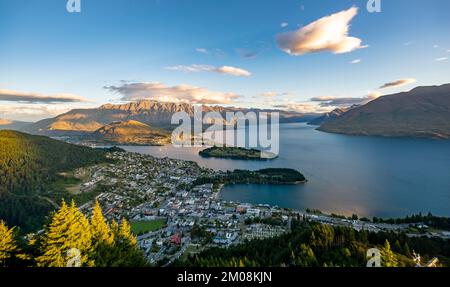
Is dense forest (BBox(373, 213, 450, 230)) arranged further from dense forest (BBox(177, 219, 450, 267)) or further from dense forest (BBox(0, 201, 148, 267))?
dense forest (BBox(0, 201, 148, 267))

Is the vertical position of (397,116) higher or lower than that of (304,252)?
higher

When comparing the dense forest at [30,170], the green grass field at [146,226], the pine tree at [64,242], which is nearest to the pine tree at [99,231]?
the pine tree at [64,242]

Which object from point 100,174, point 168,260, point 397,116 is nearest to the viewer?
point 168,260

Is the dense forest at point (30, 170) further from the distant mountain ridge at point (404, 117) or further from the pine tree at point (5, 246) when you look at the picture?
the distant mountain ridge at point (404, 117)

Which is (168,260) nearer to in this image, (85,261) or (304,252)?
(304,252)

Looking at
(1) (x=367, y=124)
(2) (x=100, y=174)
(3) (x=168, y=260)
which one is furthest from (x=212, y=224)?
(1) (x=367, y=124)

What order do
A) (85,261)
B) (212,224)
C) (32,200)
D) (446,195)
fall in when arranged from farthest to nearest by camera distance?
(446,195) → (32,200) → (212,224) → (85,261)

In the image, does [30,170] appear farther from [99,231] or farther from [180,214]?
[99,231]
